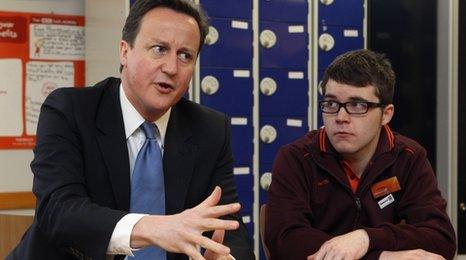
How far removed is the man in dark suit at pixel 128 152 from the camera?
4.25ft

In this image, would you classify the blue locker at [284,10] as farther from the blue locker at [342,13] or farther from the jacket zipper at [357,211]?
the jacket zipper at [357,211]

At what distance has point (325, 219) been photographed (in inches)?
78.4

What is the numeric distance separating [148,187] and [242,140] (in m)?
2.07

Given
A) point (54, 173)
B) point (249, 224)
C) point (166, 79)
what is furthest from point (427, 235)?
point (249, 224)

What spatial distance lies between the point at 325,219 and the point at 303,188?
13 centimetres

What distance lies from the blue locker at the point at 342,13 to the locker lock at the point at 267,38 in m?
0.35

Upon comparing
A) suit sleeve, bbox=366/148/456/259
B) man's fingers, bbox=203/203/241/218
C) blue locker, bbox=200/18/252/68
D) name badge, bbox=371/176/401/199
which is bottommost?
suit sleeve, bbox=366/148/456/259

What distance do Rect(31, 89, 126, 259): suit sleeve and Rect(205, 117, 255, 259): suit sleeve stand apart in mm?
393

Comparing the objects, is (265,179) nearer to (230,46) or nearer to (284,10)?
(230,46)

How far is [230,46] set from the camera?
3.51 meters

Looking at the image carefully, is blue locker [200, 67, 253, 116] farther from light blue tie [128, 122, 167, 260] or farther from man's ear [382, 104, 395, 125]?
light blue tie [128, 122, 167, 260]

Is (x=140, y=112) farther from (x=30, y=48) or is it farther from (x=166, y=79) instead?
(x=30, y=48)

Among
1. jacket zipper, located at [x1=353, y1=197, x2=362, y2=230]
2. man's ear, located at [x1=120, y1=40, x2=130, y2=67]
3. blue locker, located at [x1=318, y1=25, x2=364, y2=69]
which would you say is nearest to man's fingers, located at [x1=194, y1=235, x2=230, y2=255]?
man's ear, located at [x1=120, y1=40, x2=130, y2=67]

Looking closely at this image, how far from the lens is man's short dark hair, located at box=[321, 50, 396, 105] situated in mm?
1985
